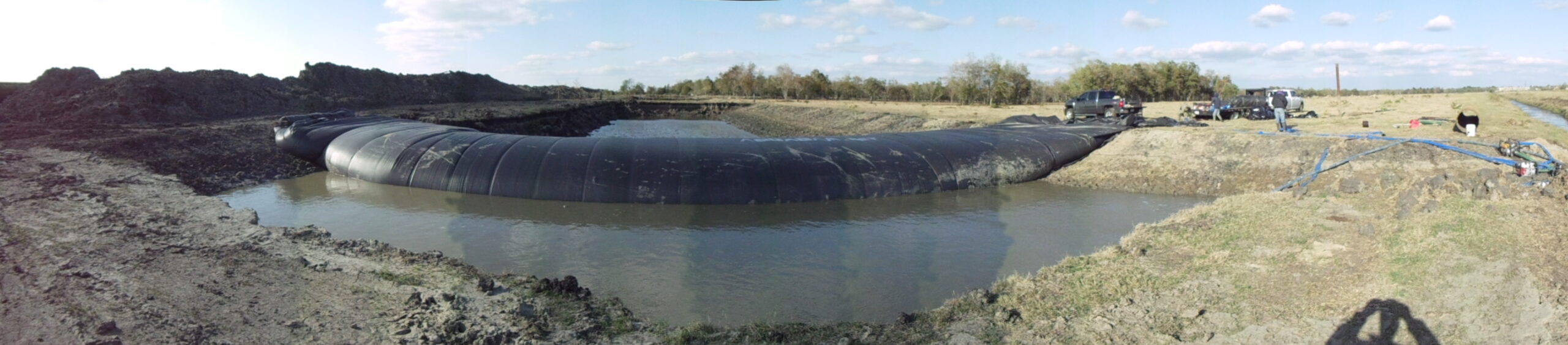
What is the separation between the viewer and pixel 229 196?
12.3 meters

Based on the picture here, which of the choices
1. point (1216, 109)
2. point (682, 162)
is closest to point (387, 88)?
point (682, 162)

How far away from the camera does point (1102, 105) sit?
893 inches

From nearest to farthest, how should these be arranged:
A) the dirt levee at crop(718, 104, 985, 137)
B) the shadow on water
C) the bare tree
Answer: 1. the shadow on water
2. the dirt levee at crop(718, 104, 985, 137)
3. the bare tree

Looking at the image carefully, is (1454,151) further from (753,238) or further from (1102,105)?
(1102,105)

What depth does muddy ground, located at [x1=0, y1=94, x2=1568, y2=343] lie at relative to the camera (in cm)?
488

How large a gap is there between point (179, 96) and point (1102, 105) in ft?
98.9

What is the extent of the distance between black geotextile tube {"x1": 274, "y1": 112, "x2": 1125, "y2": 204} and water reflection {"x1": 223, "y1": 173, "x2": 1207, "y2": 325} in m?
0.28

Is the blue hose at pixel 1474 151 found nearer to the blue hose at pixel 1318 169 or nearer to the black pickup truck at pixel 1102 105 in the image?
the blue hose at pixel 1318 169

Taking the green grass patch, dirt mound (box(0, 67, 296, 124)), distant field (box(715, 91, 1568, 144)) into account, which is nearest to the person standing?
distant field (box(715, 91, 1568, 144))

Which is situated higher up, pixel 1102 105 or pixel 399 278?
pixel 1102 105

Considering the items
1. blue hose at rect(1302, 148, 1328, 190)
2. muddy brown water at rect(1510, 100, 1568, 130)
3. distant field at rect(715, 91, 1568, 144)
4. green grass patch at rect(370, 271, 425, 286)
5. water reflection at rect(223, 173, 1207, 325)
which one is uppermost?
distant field at rect(715, 91, 1568, 144)

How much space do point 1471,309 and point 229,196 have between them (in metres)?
15.9

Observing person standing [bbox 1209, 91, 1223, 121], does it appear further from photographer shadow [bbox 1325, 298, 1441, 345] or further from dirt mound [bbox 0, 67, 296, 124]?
dirt mound [bbox 0, 67, 296, 124]

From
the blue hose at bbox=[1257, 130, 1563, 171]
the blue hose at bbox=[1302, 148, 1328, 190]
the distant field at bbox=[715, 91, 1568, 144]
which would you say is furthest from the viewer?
the distant field at bbox=[715, 91, 1568, 144]
